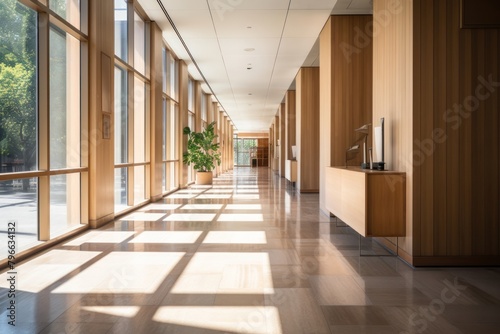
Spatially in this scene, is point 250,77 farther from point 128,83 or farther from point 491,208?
point 491,208

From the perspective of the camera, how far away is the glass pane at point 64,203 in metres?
5.28

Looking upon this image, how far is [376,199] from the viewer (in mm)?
4379

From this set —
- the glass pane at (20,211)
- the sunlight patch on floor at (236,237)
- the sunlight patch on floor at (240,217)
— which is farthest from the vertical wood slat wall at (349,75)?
the glass pane at (20,211)

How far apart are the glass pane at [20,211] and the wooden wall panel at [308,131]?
8406mm

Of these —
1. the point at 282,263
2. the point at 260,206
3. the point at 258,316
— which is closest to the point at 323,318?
the point at 258,316

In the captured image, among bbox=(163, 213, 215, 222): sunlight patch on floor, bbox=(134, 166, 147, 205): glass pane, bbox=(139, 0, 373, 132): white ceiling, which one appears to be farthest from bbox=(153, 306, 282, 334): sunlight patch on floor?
bbox=(134, 166, 147, 205): glass pane

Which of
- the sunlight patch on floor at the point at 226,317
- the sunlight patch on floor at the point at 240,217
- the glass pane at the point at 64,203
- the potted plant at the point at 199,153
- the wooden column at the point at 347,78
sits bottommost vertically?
the sunlight patch on floor at the point at 226,317

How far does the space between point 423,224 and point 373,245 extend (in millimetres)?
1160

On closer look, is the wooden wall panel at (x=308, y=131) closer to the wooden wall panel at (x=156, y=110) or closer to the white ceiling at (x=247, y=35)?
the white ceiling at (x=247, y=35)

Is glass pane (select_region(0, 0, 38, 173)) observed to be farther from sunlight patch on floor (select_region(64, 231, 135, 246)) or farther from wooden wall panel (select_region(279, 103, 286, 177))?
wooden wall panel (select_region(279, 103, 286, 177))

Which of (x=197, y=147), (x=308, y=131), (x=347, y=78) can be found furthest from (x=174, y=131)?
(x=347, y=78)

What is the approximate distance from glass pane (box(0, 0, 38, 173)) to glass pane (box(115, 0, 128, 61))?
2.97 meters

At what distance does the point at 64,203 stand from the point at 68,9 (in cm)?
262

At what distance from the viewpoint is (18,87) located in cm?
445
